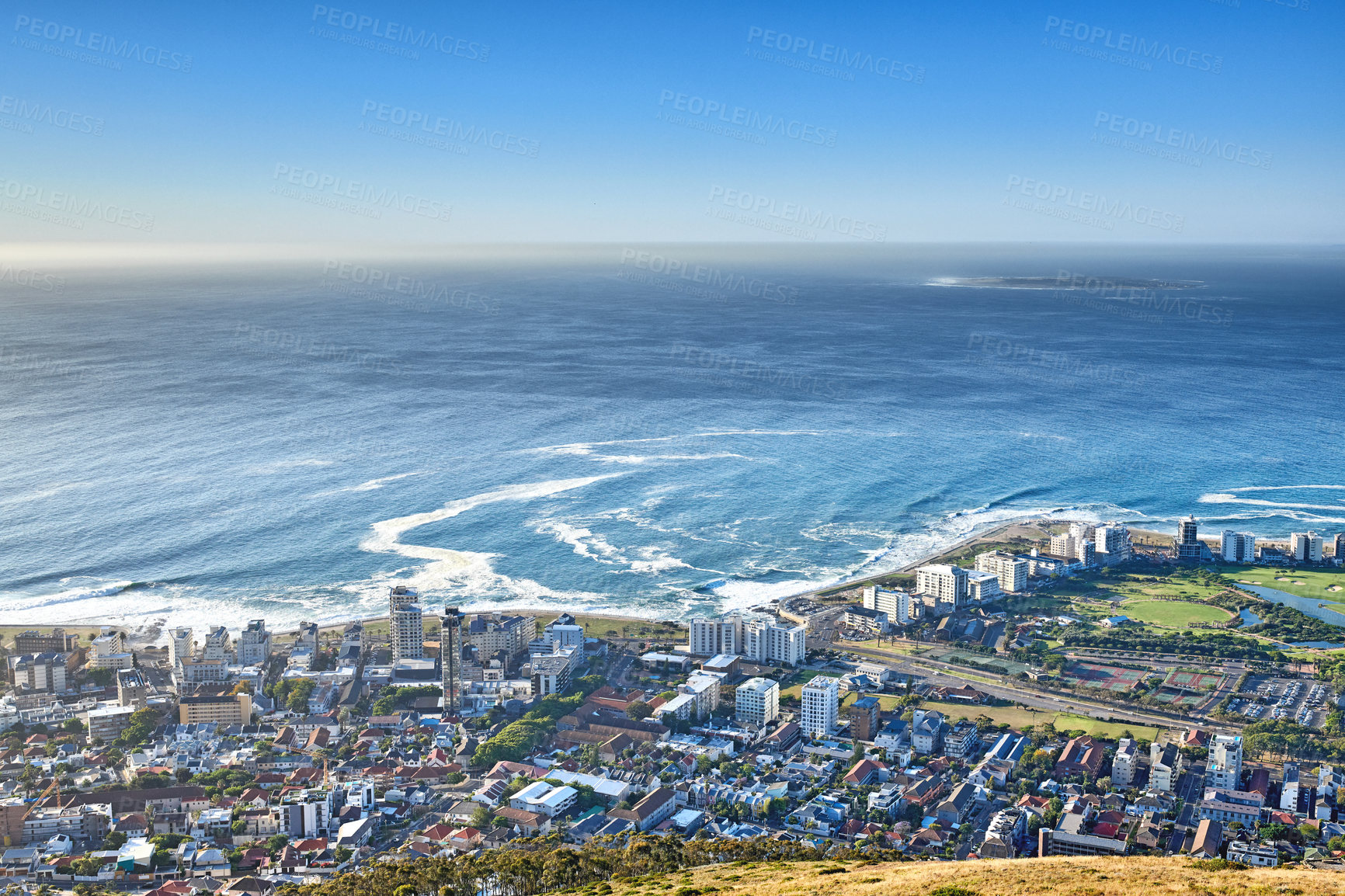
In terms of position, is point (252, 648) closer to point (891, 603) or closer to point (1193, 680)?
point (891, 603)

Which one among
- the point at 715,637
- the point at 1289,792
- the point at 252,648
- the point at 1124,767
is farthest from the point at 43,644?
the point at 1289,792

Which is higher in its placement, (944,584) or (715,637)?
(944,584)

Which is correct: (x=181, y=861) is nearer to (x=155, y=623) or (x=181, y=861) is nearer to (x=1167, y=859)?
(x=155, y=623)

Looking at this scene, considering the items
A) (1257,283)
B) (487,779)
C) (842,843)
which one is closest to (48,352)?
(487,779)

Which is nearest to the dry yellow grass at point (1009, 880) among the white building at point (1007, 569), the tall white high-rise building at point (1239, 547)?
the white building at point (1007, 569)

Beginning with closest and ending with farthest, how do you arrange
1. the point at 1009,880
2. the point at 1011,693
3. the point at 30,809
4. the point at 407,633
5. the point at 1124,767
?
the point at 1009,880 → the point at 30,809 → the point at 1124,767 → the point at 1011,693 → the point at 407,633

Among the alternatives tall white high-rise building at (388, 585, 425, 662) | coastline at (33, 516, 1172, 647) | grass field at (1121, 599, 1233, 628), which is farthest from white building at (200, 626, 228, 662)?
grass field at (1121, 599, 1233, 628)
